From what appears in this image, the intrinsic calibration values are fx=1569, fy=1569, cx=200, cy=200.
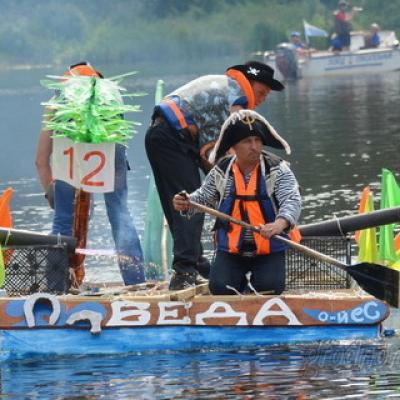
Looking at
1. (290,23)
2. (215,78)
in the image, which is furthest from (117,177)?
(290,23)

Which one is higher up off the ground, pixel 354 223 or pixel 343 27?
pixel 343 27

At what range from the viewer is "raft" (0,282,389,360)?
32.7 ft

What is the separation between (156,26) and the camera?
52.2 m

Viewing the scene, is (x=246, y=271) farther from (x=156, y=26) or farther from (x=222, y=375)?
(x=156, y=26)

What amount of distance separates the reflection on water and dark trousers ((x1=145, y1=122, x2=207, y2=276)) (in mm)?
969

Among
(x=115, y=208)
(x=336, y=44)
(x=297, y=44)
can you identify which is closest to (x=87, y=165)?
(x=115, y=208)

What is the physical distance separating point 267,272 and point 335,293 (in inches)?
28.3

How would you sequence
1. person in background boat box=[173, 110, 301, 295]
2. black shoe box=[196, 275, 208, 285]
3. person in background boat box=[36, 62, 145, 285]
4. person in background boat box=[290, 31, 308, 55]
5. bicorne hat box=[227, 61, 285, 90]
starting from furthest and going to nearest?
person in background boat box=[290, 31, 308, 55] → person in background boat box=[36, 62, 145, 285] → black shoe box=[196, 275, 208, 285] → bicorne hat box=[227, 61, 285, 90] → person in background boat box=[173, 110, 301, 295]

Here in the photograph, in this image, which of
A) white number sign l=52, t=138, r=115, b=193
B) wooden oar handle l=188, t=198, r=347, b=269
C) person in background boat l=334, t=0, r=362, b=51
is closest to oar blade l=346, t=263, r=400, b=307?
wooden oar handle l=188, t=198, r=347, b=269

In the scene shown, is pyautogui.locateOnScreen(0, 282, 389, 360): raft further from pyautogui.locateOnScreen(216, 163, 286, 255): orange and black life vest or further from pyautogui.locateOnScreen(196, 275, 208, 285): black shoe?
pyautogui.locateOnScreen(196, 275, 208, 285): black shoe

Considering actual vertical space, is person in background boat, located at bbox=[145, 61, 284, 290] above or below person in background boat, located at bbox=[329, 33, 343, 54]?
below

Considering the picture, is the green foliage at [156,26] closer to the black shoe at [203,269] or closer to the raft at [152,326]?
the black shoe at [203,269]

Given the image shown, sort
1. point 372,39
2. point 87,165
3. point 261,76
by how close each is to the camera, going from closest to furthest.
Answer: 1. point 261,76
2. point 87,165
3. point 372,39

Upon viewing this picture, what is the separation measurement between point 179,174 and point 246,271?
3.51 ft
